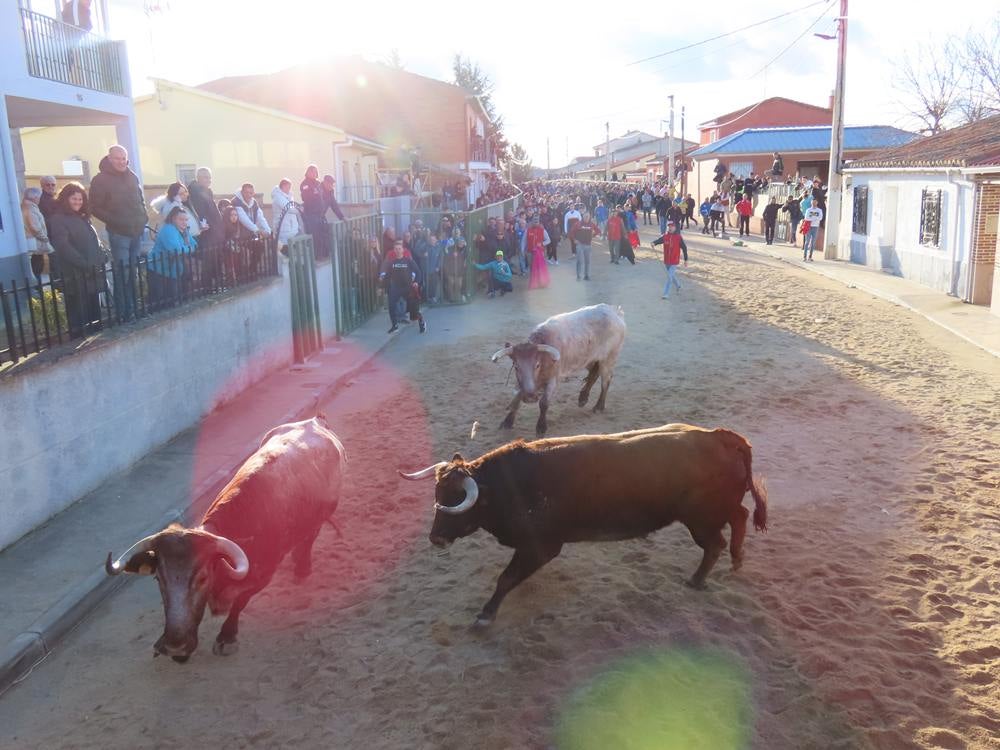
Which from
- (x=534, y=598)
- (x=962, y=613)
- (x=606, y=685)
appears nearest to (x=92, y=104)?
(x=534, y=598)

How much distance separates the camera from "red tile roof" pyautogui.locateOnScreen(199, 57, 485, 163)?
39.0 m

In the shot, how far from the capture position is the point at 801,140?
4419 centimetres

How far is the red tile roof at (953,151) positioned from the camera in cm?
1691

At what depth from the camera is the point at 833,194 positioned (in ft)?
83.4

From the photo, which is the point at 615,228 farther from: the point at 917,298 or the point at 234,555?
the point at 234,555

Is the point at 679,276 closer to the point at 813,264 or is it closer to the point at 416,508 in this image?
the point at 813,264

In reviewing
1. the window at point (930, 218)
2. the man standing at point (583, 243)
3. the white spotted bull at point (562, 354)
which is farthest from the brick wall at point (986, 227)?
the white spotted bull at point (562, 354)

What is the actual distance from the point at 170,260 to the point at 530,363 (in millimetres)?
4219

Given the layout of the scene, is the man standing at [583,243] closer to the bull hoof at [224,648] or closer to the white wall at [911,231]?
the white wall at [911,231]

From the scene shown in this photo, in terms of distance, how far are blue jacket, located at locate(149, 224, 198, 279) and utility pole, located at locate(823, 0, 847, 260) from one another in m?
20.4

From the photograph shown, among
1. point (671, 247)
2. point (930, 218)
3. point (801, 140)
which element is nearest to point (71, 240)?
point (671, 247)

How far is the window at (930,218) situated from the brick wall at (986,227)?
220 cm

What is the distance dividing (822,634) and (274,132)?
1014 inches

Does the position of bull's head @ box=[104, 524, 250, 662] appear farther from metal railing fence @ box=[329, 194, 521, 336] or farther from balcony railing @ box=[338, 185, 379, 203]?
balcony railing @ box=[338, 185, 379, 203]
